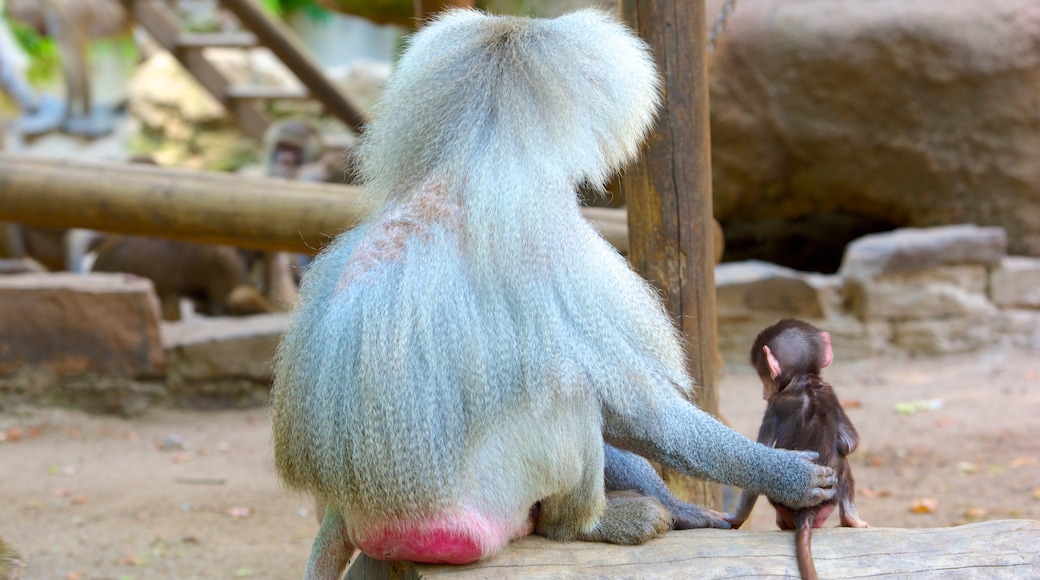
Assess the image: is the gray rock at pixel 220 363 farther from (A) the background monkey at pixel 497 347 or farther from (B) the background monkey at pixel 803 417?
(B) the background monkey at pixel 803 417

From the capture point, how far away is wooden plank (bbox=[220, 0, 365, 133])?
8.62 m

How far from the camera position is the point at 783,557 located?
241cm

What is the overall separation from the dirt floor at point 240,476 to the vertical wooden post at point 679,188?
5.10 feet

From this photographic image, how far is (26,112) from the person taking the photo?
15.8 m

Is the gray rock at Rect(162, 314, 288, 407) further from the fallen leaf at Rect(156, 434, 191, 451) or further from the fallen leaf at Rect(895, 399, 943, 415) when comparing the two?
the fallen leaf at Rect(895, 399, 943, 415)

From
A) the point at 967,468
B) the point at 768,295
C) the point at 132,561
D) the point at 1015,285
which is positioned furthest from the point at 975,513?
the point at 132,561

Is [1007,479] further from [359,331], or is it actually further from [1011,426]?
[359,331]

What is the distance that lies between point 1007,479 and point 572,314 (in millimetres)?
3706

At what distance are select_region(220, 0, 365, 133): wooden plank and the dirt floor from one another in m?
3.43

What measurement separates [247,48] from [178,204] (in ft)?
18.5

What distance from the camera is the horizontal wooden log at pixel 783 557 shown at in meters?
2.37

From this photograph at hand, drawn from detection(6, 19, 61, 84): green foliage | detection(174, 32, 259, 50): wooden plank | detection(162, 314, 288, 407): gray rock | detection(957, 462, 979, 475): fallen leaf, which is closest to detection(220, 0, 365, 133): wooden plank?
detection(174, 32, 259, 50): wooden plank

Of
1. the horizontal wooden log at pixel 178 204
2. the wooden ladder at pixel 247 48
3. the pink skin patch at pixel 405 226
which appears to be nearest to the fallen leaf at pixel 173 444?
the horizontal wooden log at pixel 178 204

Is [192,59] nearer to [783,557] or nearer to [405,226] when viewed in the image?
[405,226]
